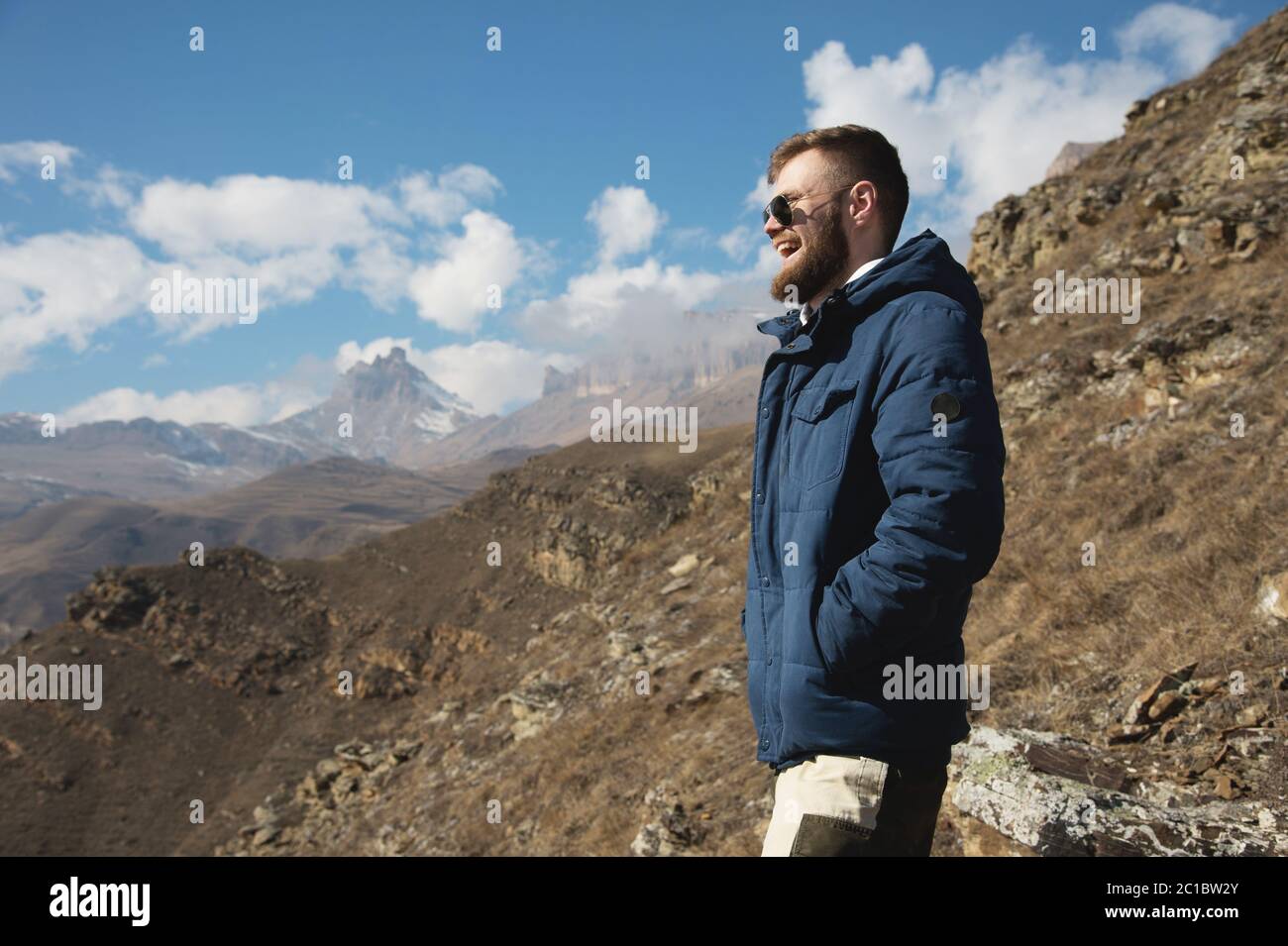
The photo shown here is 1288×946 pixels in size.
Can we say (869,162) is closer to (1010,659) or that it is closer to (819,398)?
(819,398)

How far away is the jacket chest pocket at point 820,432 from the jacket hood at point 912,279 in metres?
0.30

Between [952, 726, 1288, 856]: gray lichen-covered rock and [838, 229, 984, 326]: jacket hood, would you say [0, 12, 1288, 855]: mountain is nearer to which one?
[952, 726, 1288, 856]: gray lichen-covered rock

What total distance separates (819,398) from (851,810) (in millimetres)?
1334

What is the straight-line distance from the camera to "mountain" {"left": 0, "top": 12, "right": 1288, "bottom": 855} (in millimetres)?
5230

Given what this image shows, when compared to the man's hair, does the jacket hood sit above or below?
below

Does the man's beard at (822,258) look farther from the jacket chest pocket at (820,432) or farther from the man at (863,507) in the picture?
the jacket chest pocket at (820,432)

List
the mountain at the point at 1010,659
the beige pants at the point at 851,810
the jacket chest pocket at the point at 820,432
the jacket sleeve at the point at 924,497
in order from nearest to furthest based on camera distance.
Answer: the jacket sleeve at the point at 924,497 < the beige pants at the point at 851,810 < the jacket chest pocket at the point at 820,432 < the mountain at the point at 1010,659

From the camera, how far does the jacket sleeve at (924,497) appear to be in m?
2.19

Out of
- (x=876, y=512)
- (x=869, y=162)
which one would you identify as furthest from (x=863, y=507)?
(x=869, y=162)

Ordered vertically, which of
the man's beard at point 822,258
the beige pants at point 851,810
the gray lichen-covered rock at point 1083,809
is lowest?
the gray lichen-covered rock at point 1083,809

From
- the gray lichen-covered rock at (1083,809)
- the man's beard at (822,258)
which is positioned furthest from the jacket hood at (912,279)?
the gray lichen-covered rock at (1083,809)

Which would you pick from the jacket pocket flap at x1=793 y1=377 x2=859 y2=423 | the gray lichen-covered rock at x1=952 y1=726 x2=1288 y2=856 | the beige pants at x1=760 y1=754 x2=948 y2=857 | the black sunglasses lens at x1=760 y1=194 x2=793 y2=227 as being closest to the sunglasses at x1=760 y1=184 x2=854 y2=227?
the black sunglasses lens at x1=760 y1=194 x2=793 y2=227

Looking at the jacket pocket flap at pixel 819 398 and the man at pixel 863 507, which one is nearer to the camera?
the man at pixel 863 507

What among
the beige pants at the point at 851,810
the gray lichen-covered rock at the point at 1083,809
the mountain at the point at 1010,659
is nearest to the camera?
the beige pants at the point at 851,810
